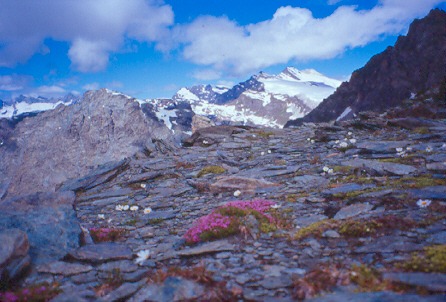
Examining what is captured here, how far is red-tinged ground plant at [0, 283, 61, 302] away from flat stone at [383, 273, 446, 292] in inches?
199

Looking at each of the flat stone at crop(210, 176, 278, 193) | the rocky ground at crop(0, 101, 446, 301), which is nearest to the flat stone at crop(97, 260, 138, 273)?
the rocky ground at crop(0, 101, 446, 301)

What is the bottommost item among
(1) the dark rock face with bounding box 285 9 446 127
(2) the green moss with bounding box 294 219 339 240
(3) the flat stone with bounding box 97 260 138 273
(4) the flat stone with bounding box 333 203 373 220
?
(3) the flat stone with bounding box 97 260 138 273

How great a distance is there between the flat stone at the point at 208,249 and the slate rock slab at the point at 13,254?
280 centimetres

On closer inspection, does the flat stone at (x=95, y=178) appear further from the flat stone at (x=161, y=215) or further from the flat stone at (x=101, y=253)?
the flat stone at (x=101, y=253)

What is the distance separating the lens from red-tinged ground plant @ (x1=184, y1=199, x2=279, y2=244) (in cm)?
681

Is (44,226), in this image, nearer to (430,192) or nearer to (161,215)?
(161,215)

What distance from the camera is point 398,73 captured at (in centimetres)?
13900

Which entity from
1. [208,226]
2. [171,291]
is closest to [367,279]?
[171,291]

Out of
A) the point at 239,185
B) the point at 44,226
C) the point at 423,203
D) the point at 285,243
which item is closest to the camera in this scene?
the point at 285,243

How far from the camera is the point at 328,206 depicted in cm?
801

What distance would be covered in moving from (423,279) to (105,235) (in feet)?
21.6

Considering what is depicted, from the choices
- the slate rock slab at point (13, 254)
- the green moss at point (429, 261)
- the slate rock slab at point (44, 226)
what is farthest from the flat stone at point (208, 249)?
the green moss at point (429, 261)

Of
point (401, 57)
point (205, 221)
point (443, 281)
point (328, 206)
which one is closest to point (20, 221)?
point (205, 221)

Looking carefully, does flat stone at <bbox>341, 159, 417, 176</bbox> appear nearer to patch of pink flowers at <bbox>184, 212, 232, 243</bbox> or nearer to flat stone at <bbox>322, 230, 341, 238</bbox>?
flat stone at <bbox>322, 230, 341, 238</bbox>
